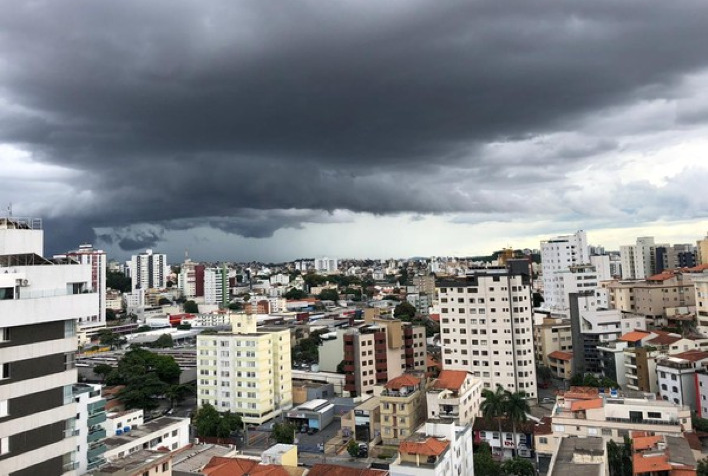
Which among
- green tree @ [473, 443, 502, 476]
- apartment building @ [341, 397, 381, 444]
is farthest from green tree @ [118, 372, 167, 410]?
green tree @ [473, 443, 502, 476]

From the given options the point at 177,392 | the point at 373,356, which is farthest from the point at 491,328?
the point at 177,392

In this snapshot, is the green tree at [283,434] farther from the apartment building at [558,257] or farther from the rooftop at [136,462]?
the apartment building at [558,257]

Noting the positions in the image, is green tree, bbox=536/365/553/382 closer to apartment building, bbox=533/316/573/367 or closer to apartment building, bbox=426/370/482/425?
apartment building, bbox=533/316/573/367

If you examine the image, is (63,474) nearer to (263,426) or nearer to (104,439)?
(104,439)

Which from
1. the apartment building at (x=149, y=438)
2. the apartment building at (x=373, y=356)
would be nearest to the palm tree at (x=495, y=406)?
the apartment building at (x=373, y=356)

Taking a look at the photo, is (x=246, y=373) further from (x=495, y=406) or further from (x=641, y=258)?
(x=641, y=258)

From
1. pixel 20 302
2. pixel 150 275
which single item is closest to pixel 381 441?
pixel 20 302
